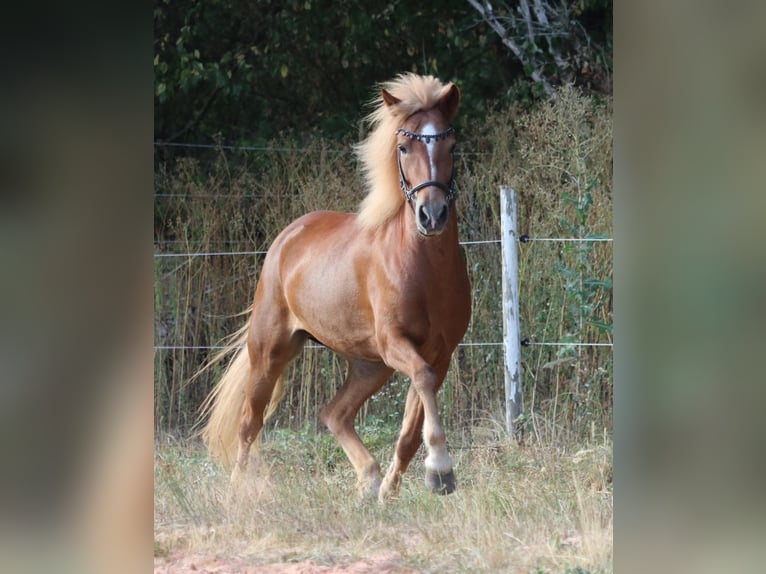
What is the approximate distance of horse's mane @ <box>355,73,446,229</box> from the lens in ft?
15.8

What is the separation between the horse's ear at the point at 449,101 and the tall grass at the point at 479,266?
158 centimetres

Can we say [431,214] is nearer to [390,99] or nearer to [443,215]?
[443,215]

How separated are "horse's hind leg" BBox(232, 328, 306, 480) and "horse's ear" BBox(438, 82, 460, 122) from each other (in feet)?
5.48

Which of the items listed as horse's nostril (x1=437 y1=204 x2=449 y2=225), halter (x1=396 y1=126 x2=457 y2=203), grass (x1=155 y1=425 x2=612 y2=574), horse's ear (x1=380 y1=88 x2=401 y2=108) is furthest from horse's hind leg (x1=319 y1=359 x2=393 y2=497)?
horse's ear (x1=380 y1=88 x2=401 y2=108)

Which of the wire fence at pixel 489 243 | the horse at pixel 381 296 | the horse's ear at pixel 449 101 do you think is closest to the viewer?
the horse at pixel 381 296

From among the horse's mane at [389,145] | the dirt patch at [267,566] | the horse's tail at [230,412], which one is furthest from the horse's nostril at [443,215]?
the horse's tail at [230,412]

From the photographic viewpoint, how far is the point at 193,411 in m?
7.47

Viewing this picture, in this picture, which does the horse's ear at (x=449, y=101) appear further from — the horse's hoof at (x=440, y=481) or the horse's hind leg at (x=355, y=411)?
the horse's hoof at (x=440, y=481)

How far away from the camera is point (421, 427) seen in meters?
5.05

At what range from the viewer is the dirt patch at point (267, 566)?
3.98m

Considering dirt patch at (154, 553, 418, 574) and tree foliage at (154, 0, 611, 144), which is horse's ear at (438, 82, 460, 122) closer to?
dirt patch at (154, 553, 418, 574)
